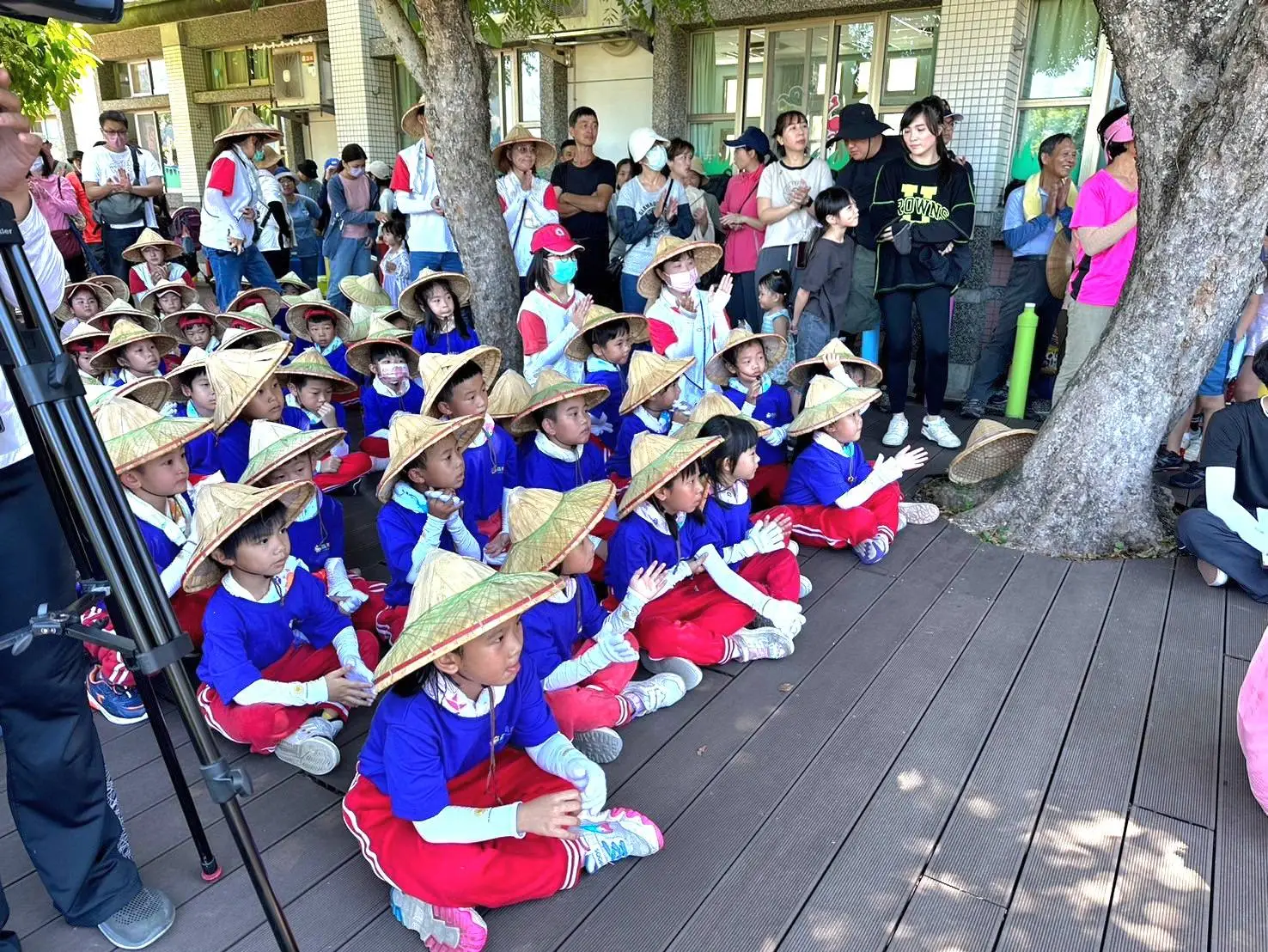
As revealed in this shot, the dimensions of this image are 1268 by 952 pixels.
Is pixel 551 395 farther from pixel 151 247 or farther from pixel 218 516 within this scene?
pixel 151 247

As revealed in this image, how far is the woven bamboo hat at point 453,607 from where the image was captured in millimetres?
1655

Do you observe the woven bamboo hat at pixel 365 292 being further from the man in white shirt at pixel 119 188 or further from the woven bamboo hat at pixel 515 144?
the man in white shirt at pixel 119 188

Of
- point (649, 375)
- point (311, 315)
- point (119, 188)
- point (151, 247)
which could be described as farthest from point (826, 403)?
point (119, 188)

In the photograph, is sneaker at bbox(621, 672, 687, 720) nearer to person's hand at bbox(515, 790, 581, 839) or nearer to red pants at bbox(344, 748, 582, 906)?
red pants at bbox(344, 748, 582, 906)

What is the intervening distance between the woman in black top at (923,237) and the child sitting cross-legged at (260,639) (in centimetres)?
332

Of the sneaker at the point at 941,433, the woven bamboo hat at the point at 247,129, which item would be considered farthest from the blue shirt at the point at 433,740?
the woven bamboo hat at the point at 247,129

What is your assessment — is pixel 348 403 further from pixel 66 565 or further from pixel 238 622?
pixel 66 565

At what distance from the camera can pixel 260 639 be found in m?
2.43

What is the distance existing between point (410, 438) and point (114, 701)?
1.18 m

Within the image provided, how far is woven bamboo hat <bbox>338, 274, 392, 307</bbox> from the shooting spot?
5.65m

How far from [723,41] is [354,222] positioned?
136 inches

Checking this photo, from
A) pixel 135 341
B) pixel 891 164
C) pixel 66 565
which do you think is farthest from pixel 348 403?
pixel 66 565

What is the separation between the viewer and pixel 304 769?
7.80 feet

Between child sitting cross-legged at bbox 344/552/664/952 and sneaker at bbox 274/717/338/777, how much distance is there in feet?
1.29
